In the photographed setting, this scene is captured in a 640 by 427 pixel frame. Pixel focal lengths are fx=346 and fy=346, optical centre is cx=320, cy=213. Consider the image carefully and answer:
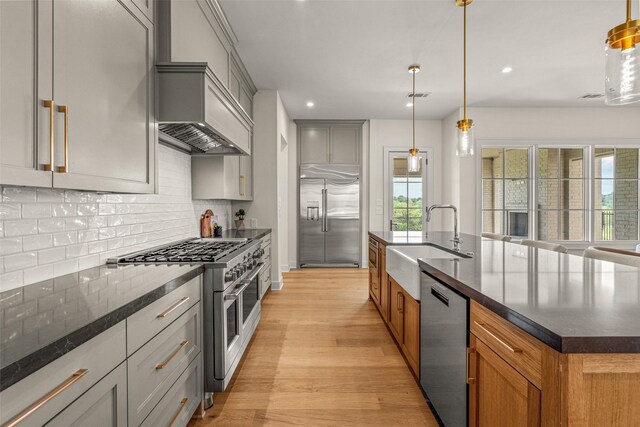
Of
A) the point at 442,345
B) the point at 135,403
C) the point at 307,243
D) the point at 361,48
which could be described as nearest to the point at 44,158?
the point at 135,403

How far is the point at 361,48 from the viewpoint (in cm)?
353

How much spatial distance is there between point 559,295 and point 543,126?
562 cm

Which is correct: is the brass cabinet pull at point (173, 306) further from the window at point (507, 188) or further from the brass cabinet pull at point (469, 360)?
the window at point (507, 188)

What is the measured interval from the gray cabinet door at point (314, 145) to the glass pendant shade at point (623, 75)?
16.7 ft

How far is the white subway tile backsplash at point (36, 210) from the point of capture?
144 centimetres

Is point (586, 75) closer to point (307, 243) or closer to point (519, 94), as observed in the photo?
point (519, 94)

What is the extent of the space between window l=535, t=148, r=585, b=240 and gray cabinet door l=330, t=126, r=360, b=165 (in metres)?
3.06

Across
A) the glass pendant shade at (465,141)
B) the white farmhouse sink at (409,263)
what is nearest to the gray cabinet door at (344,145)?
the white farmhouse sink at (409,263)

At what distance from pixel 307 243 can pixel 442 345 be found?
4758 mm

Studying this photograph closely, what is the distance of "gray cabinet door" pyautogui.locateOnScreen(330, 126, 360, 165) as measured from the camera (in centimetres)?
644

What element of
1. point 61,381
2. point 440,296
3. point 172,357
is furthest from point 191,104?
point 440,296

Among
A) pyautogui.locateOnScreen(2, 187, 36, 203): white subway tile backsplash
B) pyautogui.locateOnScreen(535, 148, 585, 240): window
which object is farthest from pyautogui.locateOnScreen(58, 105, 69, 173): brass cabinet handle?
pyautogui.locateOnScreen(535, 148, 585, 240): window

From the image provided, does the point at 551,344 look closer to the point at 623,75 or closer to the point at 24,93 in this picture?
the point at 623,75

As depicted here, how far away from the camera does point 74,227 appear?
1.72m
